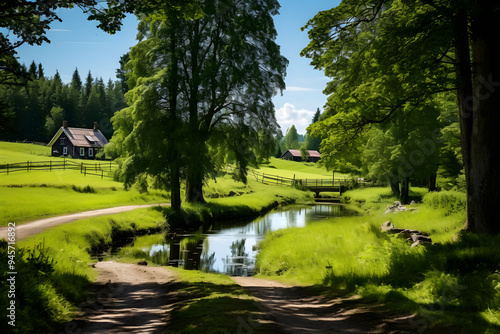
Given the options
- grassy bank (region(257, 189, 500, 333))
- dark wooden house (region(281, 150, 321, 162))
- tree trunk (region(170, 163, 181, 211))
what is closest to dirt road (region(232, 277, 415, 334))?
grassy bank (region(257, 189, 500, 333))

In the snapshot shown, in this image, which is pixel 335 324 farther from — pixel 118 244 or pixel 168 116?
pixel 168 116

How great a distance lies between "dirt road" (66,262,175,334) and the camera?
22.7 feet

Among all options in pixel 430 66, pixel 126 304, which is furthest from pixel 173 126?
pixel 430 66

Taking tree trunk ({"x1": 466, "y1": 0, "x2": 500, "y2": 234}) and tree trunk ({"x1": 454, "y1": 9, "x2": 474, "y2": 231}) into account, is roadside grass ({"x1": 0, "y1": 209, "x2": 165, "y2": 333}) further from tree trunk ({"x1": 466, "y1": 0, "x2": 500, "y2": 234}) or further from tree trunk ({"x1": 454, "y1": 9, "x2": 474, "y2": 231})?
tree trunk ({"x1": 454, "y1": 9, "x2": 474, "y2": 231})

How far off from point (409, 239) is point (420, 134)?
62.1 feet

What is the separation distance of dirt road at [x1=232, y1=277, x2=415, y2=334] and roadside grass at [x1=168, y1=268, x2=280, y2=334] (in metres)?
0.44

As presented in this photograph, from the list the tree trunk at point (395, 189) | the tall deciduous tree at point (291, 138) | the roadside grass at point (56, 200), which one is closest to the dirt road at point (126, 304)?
the roadside grass at point (56, 200)

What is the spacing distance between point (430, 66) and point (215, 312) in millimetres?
8293

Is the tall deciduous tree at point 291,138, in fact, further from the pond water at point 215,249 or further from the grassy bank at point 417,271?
the grassy bank at point 417,271

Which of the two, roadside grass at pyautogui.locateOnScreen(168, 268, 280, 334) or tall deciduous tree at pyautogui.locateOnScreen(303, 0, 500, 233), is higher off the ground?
tall deciduous tree at pyautogui.locateOnScreen(303, 0, 500, 233)

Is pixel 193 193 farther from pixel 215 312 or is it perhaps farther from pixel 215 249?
pixel 215 312

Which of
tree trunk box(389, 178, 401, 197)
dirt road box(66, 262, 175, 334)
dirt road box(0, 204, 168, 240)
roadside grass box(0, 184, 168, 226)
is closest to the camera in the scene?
dirt road box(66, 262, 175, 334)

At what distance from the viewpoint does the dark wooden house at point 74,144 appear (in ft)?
259

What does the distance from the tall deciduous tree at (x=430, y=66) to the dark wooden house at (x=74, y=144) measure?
7528 cm
